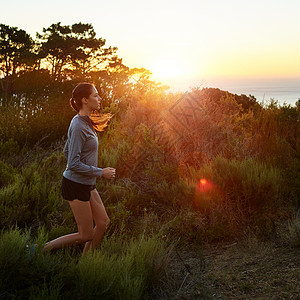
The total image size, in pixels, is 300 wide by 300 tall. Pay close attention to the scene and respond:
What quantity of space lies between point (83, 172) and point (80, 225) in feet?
1.86

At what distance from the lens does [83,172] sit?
3.32 m

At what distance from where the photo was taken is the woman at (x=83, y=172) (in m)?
3.32

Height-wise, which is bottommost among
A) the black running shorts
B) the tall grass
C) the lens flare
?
the tall grass

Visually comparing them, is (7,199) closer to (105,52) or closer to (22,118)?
(22,118)

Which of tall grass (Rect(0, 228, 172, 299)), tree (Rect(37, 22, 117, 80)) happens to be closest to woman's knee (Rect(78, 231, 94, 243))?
tall grass (Rect(0, 228, 172, 299))

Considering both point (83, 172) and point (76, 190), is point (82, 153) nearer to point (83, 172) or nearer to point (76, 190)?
point (83, 172)

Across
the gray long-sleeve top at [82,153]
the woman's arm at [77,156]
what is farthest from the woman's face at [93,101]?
the woman's arm at [77,156]

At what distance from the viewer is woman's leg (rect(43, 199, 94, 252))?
3.43 m

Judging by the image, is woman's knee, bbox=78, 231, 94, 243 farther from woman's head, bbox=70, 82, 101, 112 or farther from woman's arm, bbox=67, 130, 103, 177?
woman's head, bbox=70, 82, 101, 112

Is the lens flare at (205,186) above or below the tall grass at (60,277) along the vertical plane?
above

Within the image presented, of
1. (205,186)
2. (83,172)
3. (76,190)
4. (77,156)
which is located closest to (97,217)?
(76,190)

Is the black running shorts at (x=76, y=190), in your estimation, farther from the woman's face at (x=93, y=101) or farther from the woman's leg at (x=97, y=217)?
the woman's face at (x=93, y=101)

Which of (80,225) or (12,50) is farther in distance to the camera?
(12,50)

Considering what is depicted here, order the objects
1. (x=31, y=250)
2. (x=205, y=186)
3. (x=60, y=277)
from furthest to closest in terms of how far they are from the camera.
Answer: (x=205, y=186) < (x=31, y=250) < (x=60, y=277)
